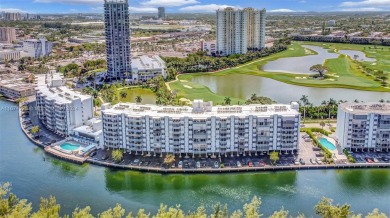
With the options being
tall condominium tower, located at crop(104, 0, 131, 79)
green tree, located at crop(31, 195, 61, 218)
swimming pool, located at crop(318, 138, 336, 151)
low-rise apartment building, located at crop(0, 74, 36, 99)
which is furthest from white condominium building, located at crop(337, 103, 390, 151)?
low-rise apartment building, located at crop(0, 74, 36, 99)

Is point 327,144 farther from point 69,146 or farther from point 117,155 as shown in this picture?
point 69,146

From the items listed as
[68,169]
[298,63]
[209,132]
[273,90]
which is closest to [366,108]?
[209,132]

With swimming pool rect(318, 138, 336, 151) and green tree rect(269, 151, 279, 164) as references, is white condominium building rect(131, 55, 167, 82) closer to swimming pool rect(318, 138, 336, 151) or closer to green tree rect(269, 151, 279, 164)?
swimming pool rect(318, 138, 336, 151)

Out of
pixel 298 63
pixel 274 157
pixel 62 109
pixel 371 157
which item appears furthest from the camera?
pixel 298 63

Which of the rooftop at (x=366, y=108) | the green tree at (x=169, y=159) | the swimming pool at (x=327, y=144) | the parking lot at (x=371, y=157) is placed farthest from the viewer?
the swimming pool at (x=327, y=144)

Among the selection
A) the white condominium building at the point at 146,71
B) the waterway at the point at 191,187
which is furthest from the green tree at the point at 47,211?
the white condominium building at the point at 146,71

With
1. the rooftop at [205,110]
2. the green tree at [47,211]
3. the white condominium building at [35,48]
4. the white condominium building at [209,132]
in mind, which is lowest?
the green tree at [47,211]

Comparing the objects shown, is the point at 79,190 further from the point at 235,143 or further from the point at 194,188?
the point at 235,143

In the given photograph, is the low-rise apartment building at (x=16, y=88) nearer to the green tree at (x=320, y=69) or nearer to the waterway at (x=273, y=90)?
the waterway at (x=273, y=90)
